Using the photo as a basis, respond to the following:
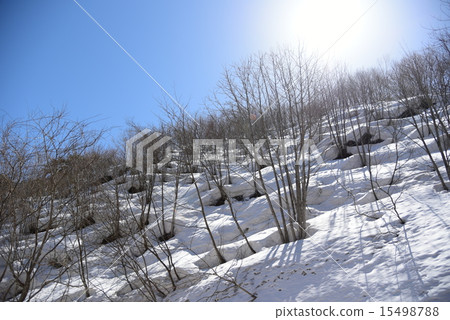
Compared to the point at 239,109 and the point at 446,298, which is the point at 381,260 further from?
the point at 239,109

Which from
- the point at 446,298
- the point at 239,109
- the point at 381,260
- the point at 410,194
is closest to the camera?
the point at 446,298

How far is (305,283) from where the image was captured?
3.83m

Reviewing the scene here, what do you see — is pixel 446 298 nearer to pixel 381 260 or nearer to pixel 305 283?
pixel 381 260

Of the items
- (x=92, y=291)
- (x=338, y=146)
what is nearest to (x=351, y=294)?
(x=92, y=291)

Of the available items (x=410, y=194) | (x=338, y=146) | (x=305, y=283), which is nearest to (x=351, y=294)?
(x=305, y=283)

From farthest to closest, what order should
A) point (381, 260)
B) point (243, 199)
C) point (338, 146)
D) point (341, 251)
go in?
point (338, 146) < point (243, 199) < point (341, 251) < point (381, 260)

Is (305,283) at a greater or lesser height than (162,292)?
greater

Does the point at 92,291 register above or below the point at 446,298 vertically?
below

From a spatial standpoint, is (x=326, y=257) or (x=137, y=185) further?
(x=137, y=185)

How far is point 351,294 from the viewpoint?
3176 millimetres

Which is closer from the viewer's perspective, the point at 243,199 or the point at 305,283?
the point at 305,283

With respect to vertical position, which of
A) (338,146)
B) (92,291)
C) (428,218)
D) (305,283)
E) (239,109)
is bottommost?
(92,291)
